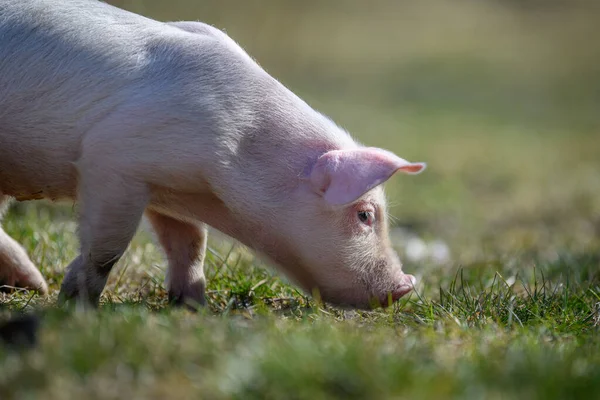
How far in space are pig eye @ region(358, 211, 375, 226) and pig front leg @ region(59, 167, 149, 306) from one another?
46.0 inches

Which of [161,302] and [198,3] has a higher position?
[161,302]

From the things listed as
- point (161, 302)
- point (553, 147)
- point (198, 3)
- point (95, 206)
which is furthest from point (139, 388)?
point (198, 3)

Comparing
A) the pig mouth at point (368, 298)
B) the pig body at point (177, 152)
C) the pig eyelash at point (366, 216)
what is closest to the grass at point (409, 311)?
the pig mouth at point (368, 298)

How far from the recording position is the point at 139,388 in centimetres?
285

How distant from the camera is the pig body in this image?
4539mm

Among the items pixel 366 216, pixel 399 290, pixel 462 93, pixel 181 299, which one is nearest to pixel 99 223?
pixel 181 299

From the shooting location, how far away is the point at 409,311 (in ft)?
15.9

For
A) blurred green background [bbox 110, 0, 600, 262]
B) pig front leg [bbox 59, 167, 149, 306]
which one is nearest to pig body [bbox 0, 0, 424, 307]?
pig front leg [bbox 59, 167, 149, 306]

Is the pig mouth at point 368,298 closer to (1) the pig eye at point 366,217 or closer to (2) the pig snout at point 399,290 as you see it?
(2) the pig snout at point 399,290

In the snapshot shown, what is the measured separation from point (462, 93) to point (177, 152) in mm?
18427

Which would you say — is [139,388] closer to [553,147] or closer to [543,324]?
[543,324]

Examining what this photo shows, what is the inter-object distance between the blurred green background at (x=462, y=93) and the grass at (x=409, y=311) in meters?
0.07

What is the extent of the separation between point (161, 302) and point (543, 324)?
2.06m

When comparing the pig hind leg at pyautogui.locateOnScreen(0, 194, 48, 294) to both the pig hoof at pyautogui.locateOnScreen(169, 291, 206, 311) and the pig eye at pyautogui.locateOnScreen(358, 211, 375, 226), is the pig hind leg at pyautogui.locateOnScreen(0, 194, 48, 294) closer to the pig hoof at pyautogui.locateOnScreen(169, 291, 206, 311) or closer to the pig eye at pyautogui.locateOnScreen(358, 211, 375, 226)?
the pig hoof at pyautogui.locateOnScreen(169, 291, 206, 311)
